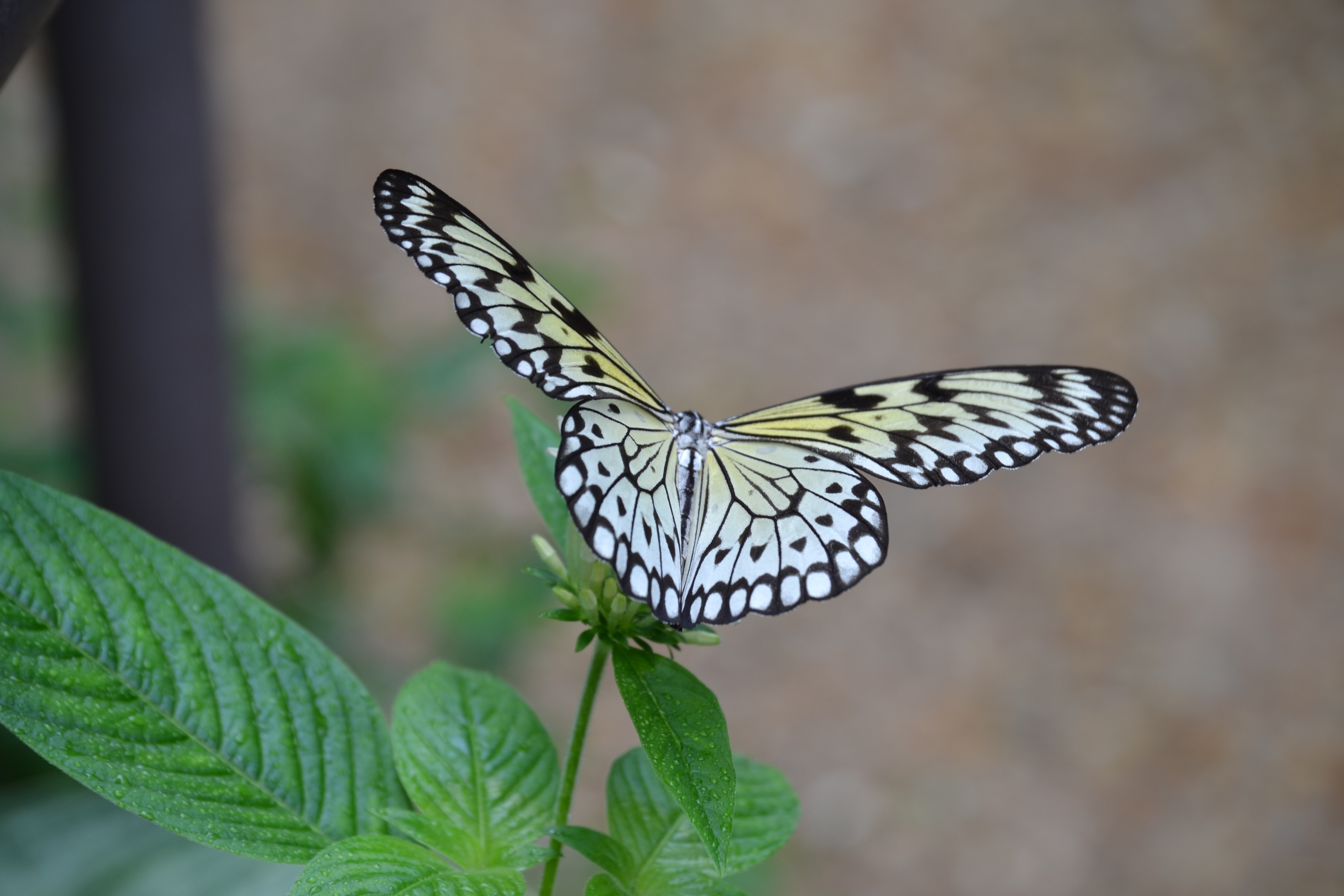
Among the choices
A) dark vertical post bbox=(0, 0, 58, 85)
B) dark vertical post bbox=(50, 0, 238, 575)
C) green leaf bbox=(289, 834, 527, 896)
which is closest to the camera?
dark vertical post bbox=(0, 0, 58, 85)

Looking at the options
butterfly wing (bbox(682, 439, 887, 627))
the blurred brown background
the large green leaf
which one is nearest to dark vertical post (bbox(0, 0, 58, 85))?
butterfly wing (bbox(682, 439, 887, 627))

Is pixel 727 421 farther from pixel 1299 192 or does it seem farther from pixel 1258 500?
pixel 1299 192

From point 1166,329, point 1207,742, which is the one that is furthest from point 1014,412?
point 1166,329

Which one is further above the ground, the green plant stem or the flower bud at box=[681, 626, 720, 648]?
the flower bud at box=[681, 626, 720, 648]

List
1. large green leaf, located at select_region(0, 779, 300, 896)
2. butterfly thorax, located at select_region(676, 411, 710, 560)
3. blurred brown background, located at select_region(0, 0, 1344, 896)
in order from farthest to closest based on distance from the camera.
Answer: blurred brown background, located at select_region(0, 0, 1344, 896), large green leaf, located at select_region(0, 779, 300, 896), butterfly thorax, located at select_region(676, 411, 710, 560)

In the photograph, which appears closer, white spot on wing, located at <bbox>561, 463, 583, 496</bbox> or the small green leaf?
the small green leaf

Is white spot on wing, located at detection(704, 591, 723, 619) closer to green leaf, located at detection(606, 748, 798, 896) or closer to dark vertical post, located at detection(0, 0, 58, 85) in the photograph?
green leaf, located at detection(606, 748, 798, 896)

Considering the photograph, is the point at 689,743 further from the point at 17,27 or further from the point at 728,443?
the point at 17,27
